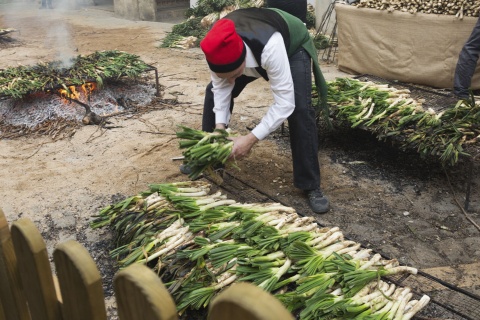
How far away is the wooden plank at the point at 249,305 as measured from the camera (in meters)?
0.93

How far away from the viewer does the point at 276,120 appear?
384 cm

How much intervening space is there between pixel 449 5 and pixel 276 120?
469cm

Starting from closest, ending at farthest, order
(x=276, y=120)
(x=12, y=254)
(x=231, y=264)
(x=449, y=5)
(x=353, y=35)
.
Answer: (x=12, y=254), (x=231, y=264), (x=276, y=120), (x=449, y=5), (x=353, y=35)

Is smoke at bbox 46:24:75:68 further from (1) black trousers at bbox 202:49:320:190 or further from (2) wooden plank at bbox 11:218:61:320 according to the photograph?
(2) wooden plank at bbox 11:218:61:320

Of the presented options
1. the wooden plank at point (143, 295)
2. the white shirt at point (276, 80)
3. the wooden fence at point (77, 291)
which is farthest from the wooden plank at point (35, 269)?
the white shirt at point (276, 80)

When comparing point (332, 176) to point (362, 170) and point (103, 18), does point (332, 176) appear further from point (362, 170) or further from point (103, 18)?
point (103, 18)

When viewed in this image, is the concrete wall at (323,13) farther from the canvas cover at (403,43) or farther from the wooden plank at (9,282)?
the wooden plank at (9,282)

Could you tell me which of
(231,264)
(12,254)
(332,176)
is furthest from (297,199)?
(12,254)

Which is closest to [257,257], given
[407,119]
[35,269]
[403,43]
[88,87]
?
[35,269]

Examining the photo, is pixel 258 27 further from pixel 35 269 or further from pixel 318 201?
pixel 35 269

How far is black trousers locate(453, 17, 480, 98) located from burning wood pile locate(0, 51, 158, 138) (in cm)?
418

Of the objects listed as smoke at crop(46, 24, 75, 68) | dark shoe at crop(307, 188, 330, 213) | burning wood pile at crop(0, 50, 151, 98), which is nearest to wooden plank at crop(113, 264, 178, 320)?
dark shoe at crop(307, 188, 330, 213)

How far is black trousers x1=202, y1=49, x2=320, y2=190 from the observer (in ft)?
13.3

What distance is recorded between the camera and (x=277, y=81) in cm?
379
